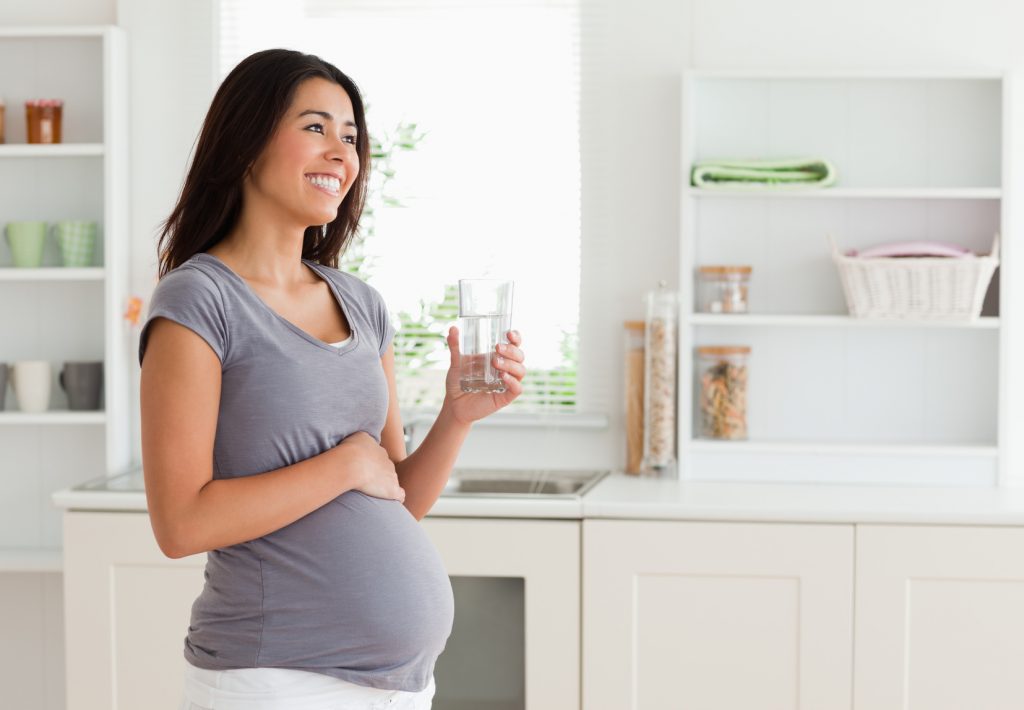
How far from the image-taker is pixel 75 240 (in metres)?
2.90

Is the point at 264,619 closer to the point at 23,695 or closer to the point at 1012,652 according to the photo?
the point at 1012,652

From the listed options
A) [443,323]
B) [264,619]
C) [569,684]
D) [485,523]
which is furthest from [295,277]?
[443,323]

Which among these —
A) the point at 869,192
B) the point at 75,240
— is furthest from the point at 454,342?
the point at 75,240

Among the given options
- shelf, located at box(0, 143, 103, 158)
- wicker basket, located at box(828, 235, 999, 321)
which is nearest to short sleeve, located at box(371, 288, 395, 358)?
wicker basket, located at box(828, 235, 999, 321)

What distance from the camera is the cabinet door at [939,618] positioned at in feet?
7.66

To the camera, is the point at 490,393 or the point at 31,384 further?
the point at 31,384

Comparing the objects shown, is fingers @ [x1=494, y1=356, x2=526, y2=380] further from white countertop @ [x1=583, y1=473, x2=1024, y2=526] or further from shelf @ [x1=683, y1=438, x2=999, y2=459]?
shelf @ [x1=683, y1=438, x2=999, y2=459]

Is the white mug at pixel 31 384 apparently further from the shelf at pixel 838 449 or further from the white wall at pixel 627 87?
the shelf at pixel 838 449

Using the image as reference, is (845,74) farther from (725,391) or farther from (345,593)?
(345,593)

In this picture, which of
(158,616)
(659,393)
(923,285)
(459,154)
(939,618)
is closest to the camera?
(939,618)

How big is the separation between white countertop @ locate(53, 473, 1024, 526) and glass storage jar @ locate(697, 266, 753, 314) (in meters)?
0.47

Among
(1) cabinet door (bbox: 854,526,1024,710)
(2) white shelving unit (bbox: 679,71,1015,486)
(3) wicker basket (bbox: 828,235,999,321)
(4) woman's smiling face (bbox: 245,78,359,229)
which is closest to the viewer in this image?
(4) woman's smiling face (bbox: 245,78,359,229)

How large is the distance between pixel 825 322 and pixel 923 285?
24 centimetres

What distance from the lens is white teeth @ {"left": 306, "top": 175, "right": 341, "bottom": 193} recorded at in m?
1.34
